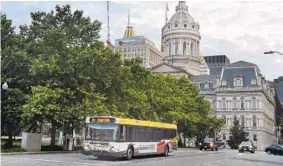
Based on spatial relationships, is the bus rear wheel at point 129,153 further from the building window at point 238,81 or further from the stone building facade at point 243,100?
the building window at point 238,81

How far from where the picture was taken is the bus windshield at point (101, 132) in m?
28.9

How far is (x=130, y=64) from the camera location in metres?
48.4

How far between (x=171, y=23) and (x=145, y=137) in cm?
12966

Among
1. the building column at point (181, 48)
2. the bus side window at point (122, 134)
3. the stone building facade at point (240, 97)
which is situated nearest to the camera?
the bus side window at point (122, 134)

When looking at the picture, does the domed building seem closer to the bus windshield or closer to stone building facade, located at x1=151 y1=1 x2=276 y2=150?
stone building facade, located at x1=151 y1=1 x2=276 y2=150

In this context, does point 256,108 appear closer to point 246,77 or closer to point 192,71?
point 246,77

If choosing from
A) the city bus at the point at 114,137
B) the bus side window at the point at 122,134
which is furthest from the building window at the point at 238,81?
the bus side window at the point at 122,134

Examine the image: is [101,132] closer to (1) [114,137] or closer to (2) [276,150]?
(1) [114,137]

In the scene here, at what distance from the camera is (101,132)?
96.0ft

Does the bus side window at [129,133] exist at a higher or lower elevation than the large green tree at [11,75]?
lower

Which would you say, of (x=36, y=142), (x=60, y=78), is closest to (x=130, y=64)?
(x=60, y=78)

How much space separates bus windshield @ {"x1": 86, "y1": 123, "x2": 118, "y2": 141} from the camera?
28938mm

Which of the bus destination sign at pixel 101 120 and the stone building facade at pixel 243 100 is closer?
the bus destination sign at pixel 101 120

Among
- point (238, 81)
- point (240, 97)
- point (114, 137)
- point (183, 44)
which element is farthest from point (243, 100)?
point (114, 137)
